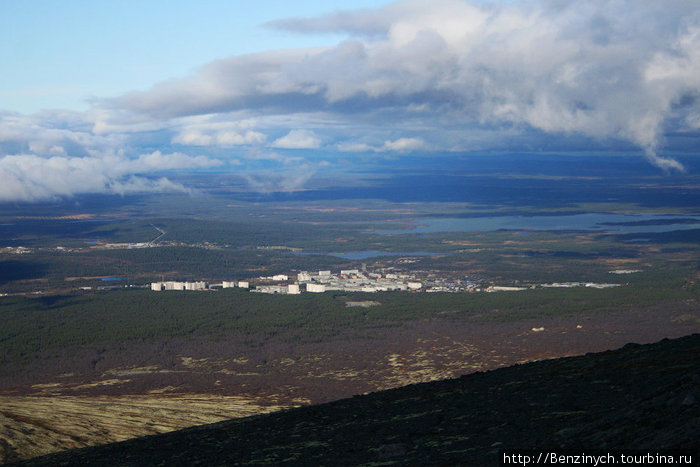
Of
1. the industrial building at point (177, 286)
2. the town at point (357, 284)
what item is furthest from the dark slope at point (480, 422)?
the industrial building at point (177, 286)

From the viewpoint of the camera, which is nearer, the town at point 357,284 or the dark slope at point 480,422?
the dark slope at point 480,422

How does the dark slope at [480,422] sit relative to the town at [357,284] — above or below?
above

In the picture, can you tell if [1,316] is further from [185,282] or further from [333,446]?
[333,446]

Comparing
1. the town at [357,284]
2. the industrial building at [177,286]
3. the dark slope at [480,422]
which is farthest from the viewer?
the industrial building at [177,286]

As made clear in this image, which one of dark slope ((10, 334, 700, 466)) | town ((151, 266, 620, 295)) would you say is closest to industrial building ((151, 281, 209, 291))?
town ((151, 266, 620, 295))

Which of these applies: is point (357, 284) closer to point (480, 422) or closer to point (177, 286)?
point (177, 286)

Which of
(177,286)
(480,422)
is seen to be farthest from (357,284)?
(480,422)

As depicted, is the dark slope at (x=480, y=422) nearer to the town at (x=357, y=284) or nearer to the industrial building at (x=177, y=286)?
the town at (x=357, y=284)

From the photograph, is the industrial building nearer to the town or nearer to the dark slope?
the town

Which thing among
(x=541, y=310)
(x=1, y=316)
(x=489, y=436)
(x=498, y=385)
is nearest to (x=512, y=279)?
(x=541, y=310)
